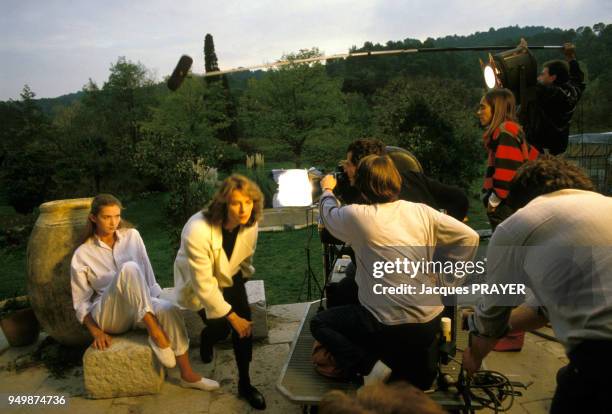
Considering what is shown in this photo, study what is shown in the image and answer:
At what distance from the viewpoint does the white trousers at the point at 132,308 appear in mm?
3012

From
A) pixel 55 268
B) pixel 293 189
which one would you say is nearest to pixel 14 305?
pixel 55 268

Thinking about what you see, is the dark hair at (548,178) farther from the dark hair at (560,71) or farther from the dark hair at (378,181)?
the dark hair at (560,71)

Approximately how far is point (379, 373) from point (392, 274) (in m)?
0.52

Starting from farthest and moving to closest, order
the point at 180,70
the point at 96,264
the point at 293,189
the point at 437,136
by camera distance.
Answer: the point at 437,136, the point at 180,70, the point at 293,189, the point at 96,264

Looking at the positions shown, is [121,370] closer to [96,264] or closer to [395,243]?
[96,264]

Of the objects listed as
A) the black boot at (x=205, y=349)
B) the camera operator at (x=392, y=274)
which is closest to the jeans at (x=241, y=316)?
the black boot at (x=205, y=349)

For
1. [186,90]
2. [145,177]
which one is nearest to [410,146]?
[145,177]

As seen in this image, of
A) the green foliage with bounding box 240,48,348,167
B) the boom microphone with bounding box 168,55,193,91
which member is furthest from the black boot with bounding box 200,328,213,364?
the green foliage with bounding box 240,48,348,167

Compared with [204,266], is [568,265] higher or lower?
higher

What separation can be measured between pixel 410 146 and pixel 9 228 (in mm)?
10076

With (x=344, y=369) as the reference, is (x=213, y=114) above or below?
above

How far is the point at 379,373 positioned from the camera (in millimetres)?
2324

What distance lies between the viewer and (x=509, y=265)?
1840mm

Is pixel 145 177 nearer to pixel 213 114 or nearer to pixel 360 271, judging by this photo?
pixel 213 114
